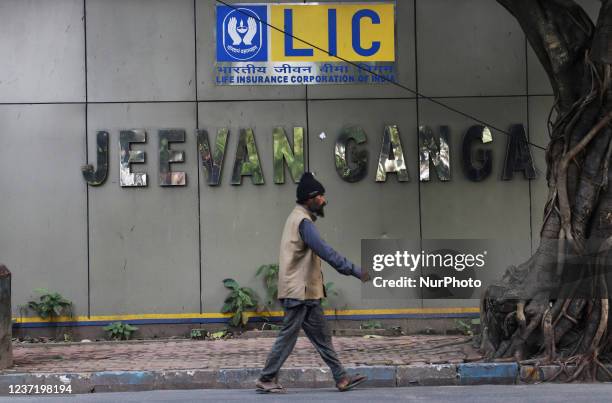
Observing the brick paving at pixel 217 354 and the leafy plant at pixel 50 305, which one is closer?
the brick paving at pixel 217 354

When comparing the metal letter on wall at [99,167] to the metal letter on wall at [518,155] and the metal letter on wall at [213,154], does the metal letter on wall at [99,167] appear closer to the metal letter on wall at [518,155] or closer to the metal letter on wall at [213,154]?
the metal letter on wall at [213,154]

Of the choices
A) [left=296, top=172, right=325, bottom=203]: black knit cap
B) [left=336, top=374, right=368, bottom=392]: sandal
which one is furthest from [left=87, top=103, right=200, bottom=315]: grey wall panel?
[left=336, top=374, right=368, bottom=392]: sandal

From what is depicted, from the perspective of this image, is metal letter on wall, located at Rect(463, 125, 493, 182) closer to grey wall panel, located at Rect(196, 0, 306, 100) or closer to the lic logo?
grey wall panel, located at Rect(196, 0, 306, 100)

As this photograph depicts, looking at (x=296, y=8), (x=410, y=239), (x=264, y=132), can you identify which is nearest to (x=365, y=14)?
(x=296, y=8)

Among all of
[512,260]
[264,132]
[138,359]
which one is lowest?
[138,359]

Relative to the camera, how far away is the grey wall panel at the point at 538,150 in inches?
490

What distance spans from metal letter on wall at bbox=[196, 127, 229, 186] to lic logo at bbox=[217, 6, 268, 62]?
40.0 inches

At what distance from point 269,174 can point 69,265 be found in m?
2.93

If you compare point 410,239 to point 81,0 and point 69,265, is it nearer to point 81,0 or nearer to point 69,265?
point 69,265

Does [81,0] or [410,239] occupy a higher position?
[81,0]

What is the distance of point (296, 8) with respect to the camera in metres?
12.4

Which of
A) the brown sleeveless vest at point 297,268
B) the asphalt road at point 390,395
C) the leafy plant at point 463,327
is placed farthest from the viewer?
the leafy plant at point 463,327

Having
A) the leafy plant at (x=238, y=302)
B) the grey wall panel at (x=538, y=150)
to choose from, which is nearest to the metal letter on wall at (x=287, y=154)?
the leafy plant at (x=238, y=302)

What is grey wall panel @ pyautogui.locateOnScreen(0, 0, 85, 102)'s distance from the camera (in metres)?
12.3
